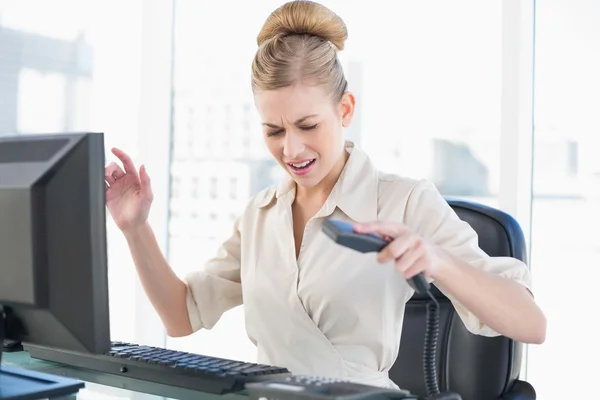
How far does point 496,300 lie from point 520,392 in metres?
0.37

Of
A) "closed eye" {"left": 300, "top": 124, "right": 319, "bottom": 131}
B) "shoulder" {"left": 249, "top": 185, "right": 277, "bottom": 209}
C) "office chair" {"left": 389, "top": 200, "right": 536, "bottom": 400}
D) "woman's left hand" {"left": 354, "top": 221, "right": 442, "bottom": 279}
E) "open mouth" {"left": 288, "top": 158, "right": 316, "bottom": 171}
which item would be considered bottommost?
"office chair" {"left": 389, "top": 200, "right": 536, "bottom": 400}

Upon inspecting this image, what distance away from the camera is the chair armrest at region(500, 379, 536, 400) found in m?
1.77

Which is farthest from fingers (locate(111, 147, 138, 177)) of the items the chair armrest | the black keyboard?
the chair armrest

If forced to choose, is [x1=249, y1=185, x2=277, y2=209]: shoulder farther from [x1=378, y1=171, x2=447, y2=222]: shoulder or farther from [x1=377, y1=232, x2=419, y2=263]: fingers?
[x1=377, y1=232, x2=419, y2=263]: fingers

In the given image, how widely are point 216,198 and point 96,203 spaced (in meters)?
2.90

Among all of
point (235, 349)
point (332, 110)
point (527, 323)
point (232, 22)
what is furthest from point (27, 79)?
point (527, 323)

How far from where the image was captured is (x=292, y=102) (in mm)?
1790

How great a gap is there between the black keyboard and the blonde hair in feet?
2.19

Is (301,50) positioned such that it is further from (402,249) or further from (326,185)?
(402,249)

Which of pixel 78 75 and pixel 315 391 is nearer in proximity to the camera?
pixel 315 391

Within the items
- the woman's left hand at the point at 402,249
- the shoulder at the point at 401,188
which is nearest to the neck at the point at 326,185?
the shoulder at the point at 401,188

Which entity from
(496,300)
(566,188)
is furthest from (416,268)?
(566,188)

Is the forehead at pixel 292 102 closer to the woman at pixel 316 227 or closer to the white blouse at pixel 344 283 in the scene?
the woman at pixel 316 227

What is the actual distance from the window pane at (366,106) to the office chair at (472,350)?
1.42 metres
